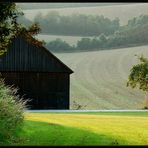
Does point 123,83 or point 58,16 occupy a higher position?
point 58,16

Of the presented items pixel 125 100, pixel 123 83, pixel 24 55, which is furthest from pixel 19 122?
pixel 123 83

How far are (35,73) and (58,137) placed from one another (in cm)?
2697

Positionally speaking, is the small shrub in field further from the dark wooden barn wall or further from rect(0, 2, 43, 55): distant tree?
the dark wooden barn wall

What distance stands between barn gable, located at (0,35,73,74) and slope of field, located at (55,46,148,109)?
37112mm

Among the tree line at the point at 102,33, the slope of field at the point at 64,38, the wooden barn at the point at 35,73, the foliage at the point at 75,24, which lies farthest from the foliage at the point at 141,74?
the slope of field at the point at 64,38

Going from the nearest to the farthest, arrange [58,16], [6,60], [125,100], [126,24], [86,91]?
[6,60]
[125,100]
[86,91]
[58,16]
[126,24]

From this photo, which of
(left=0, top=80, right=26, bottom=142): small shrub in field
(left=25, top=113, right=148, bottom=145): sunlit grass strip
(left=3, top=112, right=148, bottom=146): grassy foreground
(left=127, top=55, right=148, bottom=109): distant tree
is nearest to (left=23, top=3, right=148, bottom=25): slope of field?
(left=127, top=55, right=148, bottom=109): distant tree

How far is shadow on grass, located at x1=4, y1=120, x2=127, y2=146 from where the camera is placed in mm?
23797

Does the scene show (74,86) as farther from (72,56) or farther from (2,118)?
(2,118)

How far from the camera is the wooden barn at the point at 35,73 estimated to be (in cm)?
5022

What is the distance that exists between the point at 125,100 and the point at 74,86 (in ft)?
39.8

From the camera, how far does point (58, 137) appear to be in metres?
24.2

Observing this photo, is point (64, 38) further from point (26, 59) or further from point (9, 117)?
point (9, 117)

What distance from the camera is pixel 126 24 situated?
125562 mm
